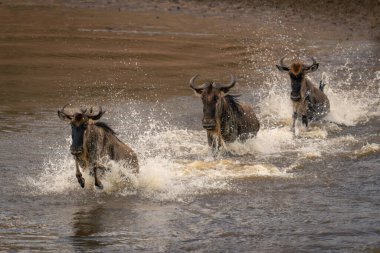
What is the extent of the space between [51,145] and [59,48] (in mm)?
10035

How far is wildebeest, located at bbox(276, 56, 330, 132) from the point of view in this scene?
51.4 feet

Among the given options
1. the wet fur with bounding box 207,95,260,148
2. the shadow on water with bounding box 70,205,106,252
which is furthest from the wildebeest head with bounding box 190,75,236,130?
the shadow on water with bounding box 70,205,106,252

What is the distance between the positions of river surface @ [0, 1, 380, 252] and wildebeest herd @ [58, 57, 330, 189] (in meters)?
0.22

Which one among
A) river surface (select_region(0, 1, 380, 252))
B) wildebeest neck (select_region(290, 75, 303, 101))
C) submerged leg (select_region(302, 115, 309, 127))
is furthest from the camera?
submerged leg (select_region(302, 115, 309, 127))

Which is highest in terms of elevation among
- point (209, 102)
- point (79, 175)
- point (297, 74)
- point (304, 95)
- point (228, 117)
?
point (297, 74)

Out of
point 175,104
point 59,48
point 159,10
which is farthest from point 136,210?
point 159,10

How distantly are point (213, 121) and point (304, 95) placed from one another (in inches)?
127

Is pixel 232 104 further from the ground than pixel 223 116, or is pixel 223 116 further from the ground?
pixel 232 104

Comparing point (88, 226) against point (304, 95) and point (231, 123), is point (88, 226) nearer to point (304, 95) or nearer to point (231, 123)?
point (231, 123)

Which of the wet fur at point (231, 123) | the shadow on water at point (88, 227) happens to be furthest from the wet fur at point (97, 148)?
the wet fur at point (231, 123)

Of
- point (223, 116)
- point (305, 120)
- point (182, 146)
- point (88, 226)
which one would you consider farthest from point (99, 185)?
point (305, 120)

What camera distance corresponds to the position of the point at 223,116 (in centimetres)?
1398

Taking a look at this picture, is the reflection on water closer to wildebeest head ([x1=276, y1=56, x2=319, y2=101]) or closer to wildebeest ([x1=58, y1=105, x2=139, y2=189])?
wildebeest ([x1=58, y1=105, x2=139, y2=189])

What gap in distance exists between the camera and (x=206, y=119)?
13.3m
